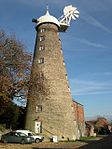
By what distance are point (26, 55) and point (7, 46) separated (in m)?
2.37

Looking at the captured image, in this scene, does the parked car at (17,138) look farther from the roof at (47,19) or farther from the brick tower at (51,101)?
the roof at (47,19)

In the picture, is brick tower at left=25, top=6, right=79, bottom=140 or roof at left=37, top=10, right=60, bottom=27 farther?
roof at left=37, top=10, right=60, bottom=27

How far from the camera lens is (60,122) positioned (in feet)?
150

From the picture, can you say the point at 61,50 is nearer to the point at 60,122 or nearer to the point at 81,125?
the point at 60,122

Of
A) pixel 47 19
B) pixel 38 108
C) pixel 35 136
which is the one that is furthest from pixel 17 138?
pixel 47 19

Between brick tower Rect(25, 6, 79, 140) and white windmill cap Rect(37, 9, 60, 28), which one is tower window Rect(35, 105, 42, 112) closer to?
brick tower Rect(25, 6, 79, 140)

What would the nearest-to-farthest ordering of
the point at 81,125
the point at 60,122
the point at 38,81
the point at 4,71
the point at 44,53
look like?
the point at 4,71 < the point at 38,81 < the point at 60,122 < the point at 44,53 < the point at 81,125

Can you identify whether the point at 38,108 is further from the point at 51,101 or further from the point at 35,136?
the point at 35,136

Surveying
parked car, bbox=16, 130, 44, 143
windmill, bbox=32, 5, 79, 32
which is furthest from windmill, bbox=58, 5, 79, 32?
parked car, bbox=16, 130, 44, 143

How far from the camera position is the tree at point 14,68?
34844mm

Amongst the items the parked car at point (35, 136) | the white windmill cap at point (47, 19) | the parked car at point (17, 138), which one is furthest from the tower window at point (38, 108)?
the white windmill cap at point (47, 19)

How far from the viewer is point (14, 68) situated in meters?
35.9

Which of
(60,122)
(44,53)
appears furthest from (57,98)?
(44,53)

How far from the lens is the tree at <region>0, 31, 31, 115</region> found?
34.8 m
